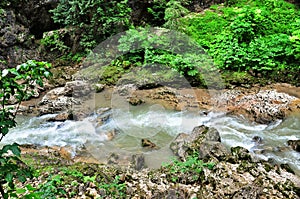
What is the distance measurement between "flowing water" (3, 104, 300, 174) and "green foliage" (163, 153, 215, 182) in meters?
0.69

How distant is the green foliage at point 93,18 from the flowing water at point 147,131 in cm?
420

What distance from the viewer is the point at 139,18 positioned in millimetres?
12797

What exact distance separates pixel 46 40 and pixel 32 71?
11.4 metres

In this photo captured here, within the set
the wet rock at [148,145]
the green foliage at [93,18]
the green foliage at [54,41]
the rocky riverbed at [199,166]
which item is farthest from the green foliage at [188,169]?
the green foliage at [54,41]

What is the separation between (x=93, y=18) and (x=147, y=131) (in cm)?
611

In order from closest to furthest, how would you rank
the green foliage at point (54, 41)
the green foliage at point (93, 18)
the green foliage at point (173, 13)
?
the green foliage at point (173, 13)
the green foliage at point (93, 18)
the green foliage at point (54, 41)

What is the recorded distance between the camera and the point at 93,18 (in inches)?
429

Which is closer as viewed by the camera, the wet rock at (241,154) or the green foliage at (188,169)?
the green foliage at (188,169)

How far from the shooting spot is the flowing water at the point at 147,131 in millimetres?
5941

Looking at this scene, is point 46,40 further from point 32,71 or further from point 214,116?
point 32,71

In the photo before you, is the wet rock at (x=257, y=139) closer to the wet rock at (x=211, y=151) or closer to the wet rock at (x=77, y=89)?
the wet rock at (x=211, y=151)

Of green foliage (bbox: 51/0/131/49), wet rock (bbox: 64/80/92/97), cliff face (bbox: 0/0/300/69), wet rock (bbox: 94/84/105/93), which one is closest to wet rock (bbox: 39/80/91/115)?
wet rock (bbox: 64/80/92/97)

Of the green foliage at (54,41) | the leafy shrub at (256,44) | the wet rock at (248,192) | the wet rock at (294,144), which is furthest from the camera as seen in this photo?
the green foliage at (54,41)

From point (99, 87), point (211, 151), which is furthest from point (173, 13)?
point (211, 151)
